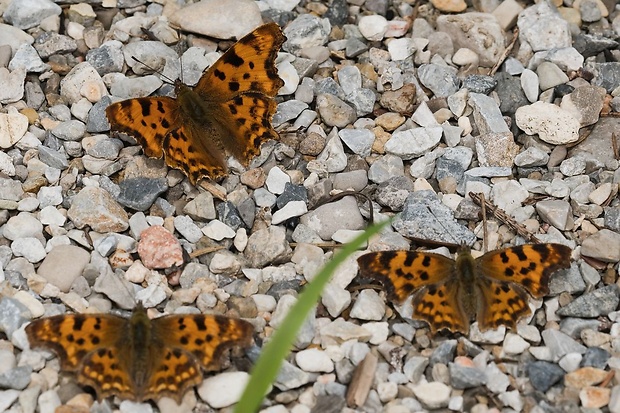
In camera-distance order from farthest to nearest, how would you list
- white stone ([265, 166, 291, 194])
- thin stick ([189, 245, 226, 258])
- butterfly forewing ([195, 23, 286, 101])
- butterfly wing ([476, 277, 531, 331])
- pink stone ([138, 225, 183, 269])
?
1. white stone ([265, 166, 291, 194])
2. butterfly forewing ([195, 23, 286, 101])
3. thin stick ([189, 245, 226, 258])
4. pink stone ([138, 225, 183, 269])
5. butterfly wing ([476, 277, 531, 331])

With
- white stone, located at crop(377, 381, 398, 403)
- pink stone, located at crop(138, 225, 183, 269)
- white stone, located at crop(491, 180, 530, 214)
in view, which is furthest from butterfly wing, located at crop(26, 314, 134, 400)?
white stone, located at crop(491, 180, 530, 214)

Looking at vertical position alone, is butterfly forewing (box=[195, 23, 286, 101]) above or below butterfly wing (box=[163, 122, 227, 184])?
above

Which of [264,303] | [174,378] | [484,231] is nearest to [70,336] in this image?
[174,378]

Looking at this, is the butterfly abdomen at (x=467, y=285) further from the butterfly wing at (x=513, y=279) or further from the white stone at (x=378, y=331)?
the white stone at (x=378, y=331)

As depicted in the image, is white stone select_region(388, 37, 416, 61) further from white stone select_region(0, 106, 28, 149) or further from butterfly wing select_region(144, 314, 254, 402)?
butterfly wing select_region(144, 314, 254, 402)

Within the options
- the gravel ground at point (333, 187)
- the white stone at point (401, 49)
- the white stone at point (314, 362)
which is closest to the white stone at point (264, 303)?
the gravel ground at point (333, 187)

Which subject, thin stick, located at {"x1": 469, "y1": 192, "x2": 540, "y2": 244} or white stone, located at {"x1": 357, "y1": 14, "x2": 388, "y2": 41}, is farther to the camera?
white stone, located at {"x1": 357, "y1": 14, "x2": 388, "y2": 41}

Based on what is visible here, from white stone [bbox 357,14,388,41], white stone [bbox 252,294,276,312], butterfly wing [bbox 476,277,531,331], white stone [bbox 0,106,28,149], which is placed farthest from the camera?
white stone [bbox 357,14,388,41]
